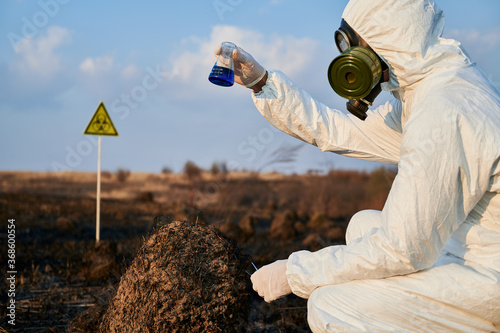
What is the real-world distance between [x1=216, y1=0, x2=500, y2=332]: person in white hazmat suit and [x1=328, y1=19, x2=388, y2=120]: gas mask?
27 mm

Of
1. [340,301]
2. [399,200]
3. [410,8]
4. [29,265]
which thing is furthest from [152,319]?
[29,265]

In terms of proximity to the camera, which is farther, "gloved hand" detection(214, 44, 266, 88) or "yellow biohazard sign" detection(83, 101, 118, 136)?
"yellow biohazard sign" detection(83, 101, 118, 136)

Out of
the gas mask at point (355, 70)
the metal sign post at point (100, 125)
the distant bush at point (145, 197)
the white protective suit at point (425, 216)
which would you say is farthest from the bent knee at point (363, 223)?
the distant bush at point (145, 197)

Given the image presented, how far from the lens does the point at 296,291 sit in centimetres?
257

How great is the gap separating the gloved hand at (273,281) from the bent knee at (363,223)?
552mm

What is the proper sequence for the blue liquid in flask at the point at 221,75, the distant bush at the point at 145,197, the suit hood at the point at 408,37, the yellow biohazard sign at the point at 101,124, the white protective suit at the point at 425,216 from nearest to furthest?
the white protective suit at the point at 425,216 < the suit hood at the point at 408,37 < the blue liquid in flask at the point at 221,75 < the yellow biohazard sign at the point at 101,124 < the distant bush at the point at 145,197

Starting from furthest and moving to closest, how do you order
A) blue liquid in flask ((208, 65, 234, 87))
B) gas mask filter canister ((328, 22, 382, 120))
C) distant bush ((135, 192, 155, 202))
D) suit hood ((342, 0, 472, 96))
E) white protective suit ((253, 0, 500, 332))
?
distant bush ((135, 192, 155, 202))
blue liquid in flask ((208, 65, 234, 87))
gas mask filter canister ((328, 22, 382, 120))
suit hood ((342, 0, 472, 96))
white protective suit ((253, 0, 500, 332))

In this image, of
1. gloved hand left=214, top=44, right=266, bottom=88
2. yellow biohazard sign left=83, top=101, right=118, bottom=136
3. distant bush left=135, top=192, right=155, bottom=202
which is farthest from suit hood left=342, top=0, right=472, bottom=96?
distant bush left=135, top=192, right=155, bottom=202

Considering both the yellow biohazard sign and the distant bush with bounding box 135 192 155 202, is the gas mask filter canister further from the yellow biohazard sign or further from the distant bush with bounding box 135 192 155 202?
the distant bush with bounding box 135 192 155 202

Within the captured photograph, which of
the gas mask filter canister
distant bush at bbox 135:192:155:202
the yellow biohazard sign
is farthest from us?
distant bush at bbox 135:192:155:202

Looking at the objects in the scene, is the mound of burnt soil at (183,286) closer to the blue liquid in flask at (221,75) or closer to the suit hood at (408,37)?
the blue liquid in flask at (221,75)

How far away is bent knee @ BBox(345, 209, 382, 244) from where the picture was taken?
2.92 m

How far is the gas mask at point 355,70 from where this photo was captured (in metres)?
2.58

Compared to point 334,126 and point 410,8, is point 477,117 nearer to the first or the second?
point 410,8
